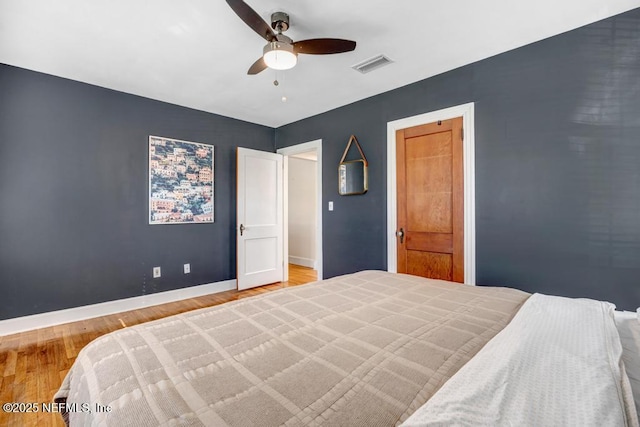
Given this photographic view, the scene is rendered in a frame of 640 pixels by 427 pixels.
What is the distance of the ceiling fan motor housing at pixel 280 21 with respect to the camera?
1.96 meters

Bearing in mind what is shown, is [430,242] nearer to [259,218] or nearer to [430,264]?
[430,264]

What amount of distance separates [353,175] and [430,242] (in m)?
1.25

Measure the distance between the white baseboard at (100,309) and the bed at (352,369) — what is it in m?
2.58

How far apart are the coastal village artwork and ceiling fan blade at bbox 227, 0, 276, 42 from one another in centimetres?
230

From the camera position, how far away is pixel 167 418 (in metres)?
0.65

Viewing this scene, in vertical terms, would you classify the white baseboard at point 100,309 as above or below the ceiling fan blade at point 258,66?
below

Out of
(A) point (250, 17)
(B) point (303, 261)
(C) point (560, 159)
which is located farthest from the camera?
(B) point (303, 261)

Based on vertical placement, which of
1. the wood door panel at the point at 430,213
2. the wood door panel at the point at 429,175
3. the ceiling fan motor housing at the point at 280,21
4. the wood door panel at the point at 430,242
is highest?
the ceiling fan motor housing at the point at 280,21

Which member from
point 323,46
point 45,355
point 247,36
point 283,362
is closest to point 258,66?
point 247,36

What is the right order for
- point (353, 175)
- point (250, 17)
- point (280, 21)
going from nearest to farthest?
point (250, 17) → point (280, 21) → point (353, 175)

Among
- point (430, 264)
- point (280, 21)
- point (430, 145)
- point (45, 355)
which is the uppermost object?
point (280, 21)

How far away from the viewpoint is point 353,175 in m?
3.62

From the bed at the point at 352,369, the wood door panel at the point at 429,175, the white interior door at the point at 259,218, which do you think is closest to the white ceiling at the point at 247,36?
the wood door panel at the point at 429,175

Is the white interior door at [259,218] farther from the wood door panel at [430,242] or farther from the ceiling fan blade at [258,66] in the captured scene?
the wood door panel at [430,242]
